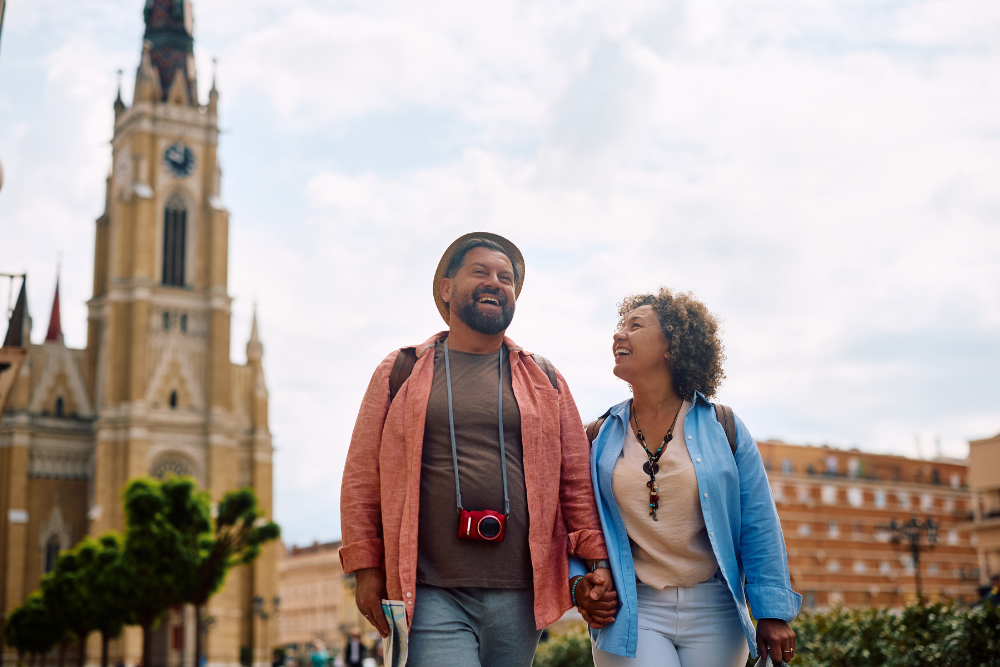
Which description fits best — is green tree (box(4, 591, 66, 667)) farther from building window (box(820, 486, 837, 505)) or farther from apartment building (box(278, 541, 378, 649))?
apartment building (box(278, 541, 378, 649))

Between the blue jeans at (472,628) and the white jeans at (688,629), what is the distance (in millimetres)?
342

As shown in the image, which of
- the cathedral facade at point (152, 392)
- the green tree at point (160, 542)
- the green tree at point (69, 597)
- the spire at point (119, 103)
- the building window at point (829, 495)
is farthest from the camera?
the building window at point (829, 495)

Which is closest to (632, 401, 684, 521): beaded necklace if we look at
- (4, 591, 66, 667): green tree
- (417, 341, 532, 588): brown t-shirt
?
(417, 341, 532, 588): brown t-shirt

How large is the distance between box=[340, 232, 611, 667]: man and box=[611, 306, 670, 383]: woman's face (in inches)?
11.3

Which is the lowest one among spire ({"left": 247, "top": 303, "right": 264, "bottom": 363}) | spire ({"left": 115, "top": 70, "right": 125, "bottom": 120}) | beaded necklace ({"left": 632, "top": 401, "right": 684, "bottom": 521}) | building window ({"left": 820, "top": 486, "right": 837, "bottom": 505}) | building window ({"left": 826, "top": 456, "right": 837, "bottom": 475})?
beaded necklace ({"left": 632, "top": 401, "right": 684, "bottom": 521})

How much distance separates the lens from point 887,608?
29.0 feet

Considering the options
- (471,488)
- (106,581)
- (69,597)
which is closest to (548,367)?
(471,488)

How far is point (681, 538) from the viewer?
154 inches

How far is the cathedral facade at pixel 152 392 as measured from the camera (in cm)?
5069

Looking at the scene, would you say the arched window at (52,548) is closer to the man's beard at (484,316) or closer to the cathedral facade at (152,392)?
the cathedral facade at (152,392)

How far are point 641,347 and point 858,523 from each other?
63.8m

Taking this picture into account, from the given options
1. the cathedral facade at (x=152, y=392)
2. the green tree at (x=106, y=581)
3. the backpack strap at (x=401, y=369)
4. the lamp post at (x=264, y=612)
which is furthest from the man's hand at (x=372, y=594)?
the lamp post at (x=264, y=612)

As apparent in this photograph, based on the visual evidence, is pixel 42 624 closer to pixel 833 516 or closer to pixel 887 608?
pixel 887 608

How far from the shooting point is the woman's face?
13.9 ft
